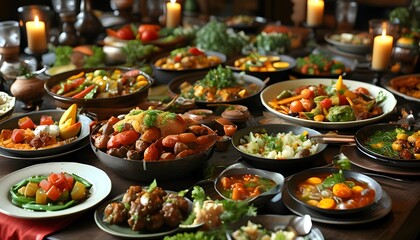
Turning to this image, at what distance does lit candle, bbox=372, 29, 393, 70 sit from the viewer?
3.29 m

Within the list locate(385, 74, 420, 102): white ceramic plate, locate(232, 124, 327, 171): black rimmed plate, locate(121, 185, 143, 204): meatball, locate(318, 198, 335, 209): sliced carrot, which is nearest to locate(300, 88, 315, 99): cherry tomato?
locate(232, 124, 327, 171): black rimmed plate

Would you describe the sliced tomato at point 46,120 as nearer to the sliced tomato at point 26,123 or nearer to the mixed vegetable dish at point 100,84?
the sliced tomato at point 26,123

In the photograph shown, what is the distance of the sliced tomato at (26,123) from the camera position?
8.60ft

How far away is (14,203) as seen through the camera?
80.7 inches

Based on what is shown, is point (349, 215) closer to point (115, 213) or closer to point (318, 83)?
point (115, 213)

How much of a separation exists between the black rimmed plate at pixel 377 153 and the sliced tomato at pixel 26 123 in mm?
1473

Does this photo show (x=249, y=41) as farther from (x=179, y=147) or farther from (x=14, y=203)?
(x=14, y=203)

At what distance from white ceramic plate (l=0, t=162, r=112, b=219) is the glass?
2725 mm

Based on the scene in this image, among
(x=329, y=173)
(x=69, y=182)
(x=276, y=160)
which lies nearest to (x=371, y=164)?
(x=329, y=173)

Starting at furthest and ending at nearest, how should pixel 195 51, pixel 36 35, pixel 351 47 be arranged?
pixel 351 47, pixel 195 51, pixel 36 35

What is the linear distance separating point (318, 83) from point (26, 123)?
5.27ft

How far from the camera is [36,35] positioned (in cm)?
349

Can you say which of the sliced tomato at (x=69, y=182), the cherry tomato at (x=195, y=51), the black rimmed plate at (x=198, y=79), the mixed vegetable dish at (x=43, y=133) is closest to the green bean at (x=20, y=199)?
the sliced tomato at (x=69, y=182)

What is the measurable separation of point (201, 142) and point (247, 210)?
57cm
